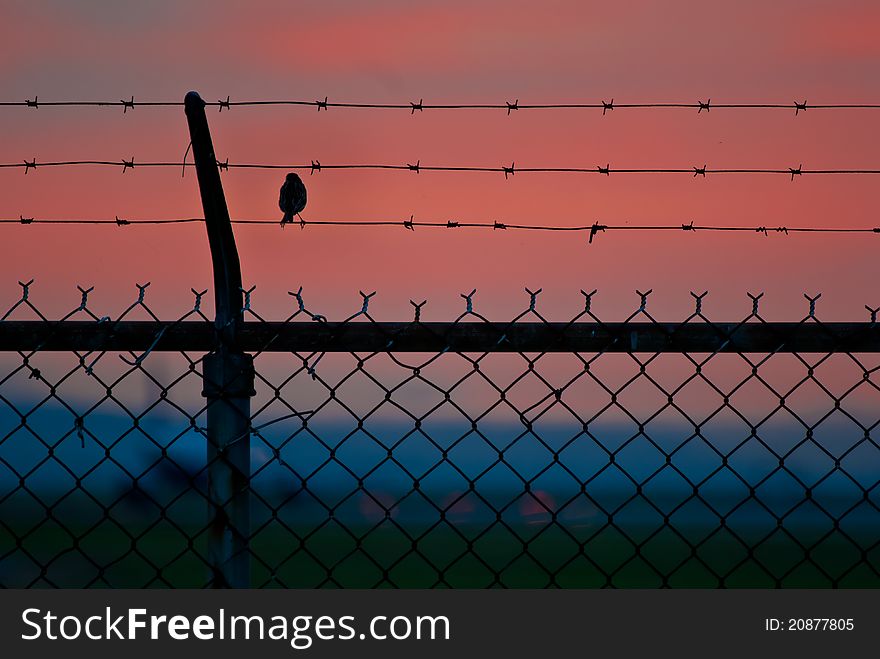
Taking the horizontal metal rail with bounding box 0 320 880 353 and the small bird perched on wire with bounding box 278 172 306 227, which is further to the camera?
the small bird perched on wire with bounding box 278 172 306 227

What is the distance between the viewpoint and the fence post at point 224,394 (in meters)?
2.36

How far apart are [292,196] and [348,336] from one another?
1411 millimetres

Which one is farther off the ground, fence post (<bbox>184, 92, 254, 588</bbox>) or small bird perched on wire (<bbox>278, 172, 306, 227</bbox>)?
small bird perched on wire (<bbox>278, 172, 306, 227</bbox>)

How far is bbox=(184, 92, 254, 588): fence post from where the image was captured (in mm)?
2361

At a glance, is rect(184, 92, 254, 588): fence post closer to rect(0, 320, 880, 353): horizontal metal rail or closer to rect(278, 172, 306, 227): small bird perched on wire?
rect(0, 320, 880, 353): horizontal metal rail

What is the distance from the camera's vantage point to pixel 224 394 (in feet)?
7.77

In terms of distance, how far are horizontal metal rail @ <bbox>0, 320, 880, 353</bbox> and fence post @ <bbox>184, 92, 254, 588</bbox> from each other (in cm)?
5

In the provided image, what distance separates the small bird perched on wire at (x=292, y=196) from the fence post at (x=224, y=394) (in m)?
1.05

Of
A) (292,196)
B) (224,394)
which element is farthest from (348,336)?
(292,196)

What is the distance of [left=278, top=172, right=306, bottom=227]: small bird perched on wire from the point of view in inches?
140

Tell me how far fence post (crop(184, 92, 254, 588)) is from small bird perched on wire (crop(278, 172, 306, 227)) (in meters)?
1.05

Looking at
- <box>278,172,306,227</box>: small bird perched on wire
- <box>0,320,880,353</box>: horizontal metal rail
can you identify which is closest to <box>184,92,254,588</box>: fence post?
<box>0,320,880,353</box>: horizontal metal rail

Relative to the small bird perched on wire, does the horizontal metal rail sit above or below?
below
